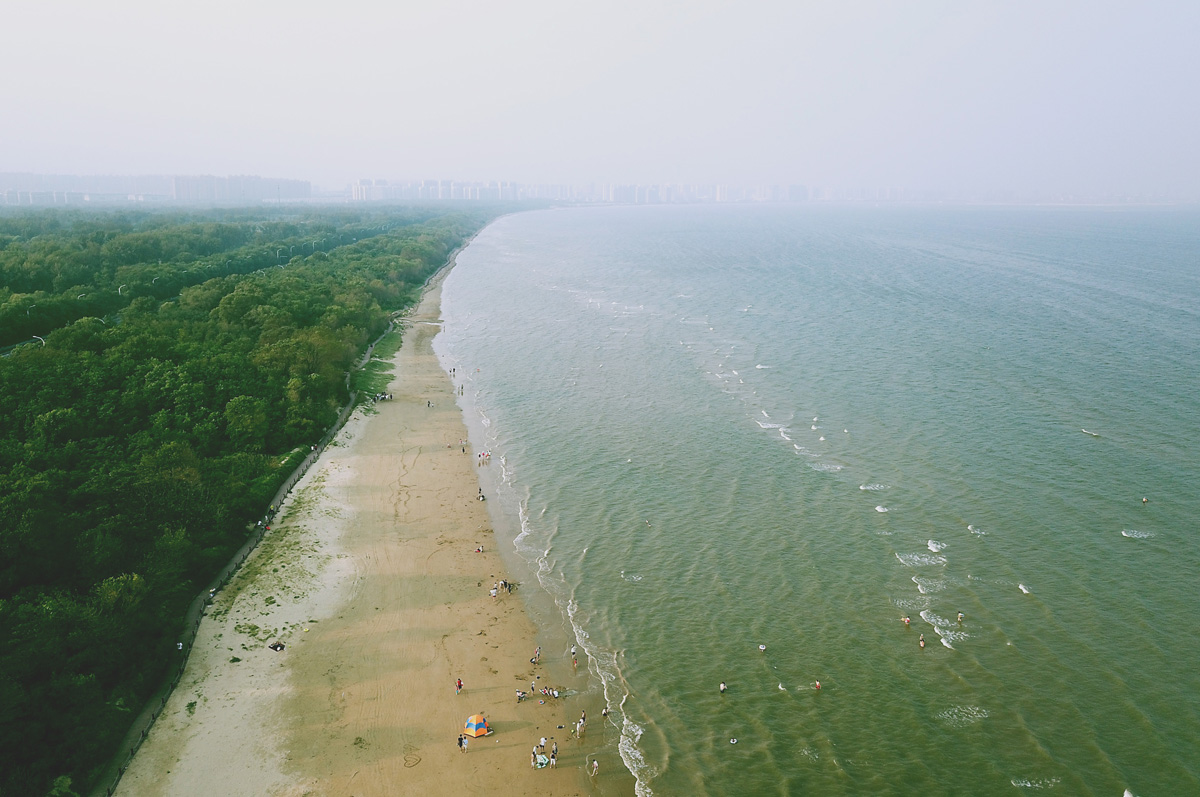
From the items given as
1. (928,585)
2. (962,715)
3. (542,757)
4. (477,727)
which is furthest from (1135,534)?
(477,727)

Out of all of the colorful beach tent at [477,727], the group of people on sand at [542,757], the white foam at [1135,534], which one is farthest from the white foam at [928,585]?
the colorful beach tent at [477,727]

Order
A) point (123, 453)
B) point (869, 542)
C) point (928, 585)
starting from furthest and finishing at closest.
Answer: point (123, 453) < point (869, 542) < point (928, 585)

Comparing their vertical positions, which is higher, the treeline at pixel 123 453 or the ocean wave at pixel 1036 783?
the treeline at pixel 123 453

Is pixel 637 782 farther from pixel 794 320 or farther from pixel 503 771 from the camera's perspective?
pixel 794 320

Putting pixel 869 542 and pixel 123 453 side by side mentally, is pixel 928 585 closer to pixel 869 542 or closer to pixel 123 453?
pixel 869 542

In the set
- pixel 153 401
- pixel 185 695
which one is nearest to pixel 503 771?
pixel 185 695

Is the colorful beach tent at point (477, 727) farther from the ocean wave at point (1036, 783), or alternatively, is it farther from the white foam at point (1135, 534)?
the white foam at point (1135, 534)
